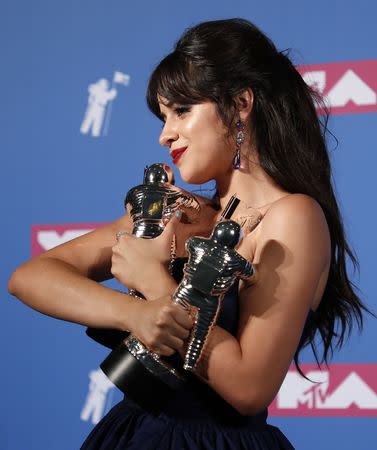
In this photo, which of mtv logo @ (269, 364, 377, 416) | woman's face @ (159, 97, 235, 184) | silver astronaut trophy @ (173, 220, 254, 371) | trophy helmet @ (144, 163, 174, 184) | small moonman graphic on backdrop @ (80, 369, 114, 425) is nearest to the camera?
silver astronaut trophy @ (173, 220, 254, 371)

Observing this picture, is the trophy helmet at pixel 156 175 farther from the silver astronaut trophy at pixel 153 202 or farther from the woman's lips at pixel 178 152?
the woman's lips at pixel 178 152

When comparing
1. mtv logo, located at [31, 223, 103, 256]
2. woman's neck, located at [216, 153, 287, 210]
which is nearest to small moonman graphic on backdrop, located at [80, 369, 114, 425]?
mtv logo, located at [31, 223, 103, 256]

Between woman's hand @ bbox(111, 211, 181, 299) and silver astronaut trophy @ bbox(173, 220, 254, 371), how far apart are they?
2.3 inches

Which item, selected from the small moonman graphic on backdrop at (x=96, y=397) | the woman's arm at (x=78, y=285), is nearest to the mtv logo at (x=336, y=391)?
the small moonman graphic on backdrop at (x=96, y=397)

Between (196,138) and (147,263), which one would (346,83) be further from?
(147,263)

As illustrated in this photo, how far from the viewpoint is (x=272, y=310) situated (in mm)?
997

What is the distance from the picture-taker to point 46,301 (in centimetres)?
107

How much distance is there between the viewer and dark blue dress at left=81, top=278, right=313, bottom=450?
107cm

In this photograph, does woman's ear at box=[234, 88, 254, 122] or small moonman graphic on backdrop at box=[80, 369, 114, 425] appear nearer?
woman's ear at box=[234, 88, 254, 122]

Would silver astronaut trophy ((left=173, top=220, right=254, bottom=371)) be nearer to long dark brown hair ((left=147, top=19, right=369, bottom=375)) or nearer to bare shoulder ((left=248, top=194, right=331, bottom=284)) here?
bare shoulder ((left=248, top=194, right=331, bottom=284))

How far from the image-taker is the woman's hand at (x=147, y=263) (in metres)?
0.96

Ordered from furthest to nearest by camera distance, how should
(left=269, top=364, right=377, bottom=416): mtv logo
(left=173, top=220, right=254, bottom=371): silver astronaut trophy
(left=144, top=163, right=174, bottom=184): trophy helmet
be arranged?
1. (left=269, top=364, right=377, bottom=416): mtv logo
2. (left=144, top=163, right=174, bottom=184): trophy helmet
3. (left=173, top=220, right=254, bottom=371): silver astronaut trophy

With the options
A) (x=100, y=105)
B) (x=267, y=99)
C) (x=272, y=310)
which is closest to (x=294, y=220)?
(x=272, y=310)

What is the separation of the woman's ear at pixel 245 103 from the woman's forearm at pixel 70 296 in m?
0.32
